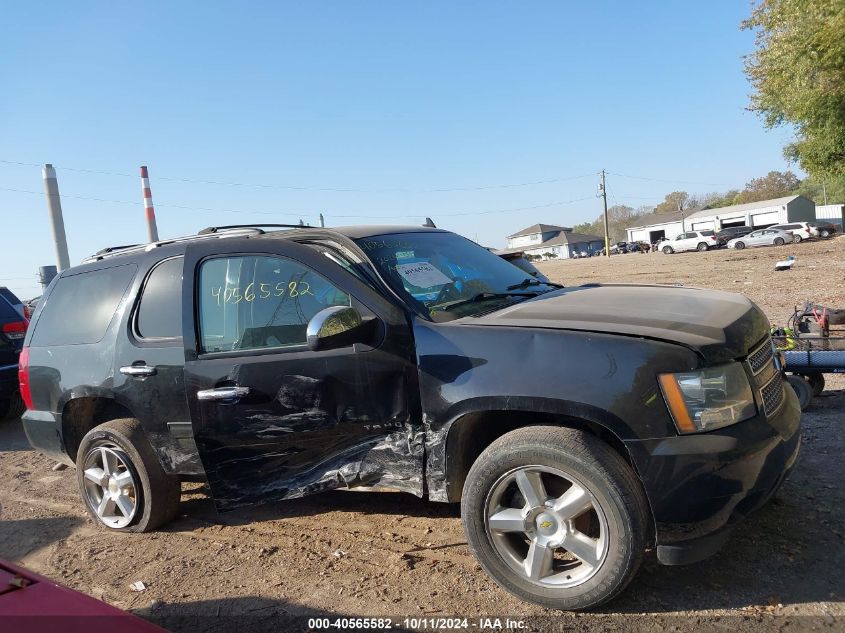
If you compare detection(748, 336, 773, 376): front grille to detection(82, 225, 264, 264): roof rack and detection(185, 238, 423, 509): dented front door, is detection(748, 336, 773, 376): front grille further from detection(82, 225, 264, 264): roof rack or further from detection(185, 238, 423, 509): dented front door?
detection(82, 225, 264, 264): roof rack

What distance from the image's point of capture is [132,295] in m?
4.27

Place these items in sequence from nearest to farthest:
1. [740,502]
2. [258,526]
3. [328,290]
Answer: [740,502], [328,290], [258,526]

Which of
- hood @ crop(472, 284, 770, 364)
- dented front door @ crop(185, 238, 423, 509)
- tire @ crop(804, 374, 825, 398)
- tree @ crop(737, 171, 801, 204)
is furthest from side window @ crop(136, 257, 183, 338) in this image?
tree @ crop(737, 171, 801, 204)

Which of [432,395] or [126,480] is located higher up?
[432,395]

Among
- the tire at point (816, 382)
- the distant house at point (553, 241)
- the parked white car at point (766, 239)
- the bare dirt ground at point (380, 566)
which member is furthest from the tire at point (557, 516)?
the distant house at point (553, 241)

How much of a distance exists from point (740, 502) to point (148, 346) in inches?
133

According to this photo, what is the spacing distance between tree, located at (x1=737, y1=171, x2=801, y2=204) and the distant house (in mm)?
23840

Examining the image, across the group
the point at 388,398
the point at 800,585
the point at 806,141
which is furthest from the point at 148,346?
the point at 806,141

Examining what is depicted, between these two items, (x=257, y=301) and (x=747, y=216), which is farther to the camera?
(x=747, y=216)

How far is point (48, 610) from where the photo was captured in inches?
65.1

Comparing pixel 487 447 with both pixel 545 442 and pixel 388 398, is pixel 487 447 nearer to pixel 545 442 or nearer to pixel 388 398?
pixel 545 442

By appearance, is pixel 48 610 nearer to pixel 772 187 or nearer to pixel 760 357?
pixel 760 357

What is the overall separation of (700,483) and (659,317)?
0.81 meters

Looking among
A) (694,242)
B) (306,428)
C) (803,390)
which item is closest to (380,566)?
(306,428)
